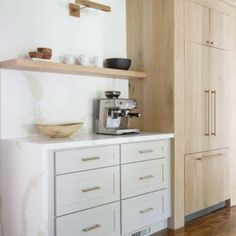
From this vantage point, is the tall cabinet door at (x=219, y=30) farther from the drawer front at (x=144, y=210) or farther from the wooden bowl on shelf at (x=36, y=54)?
the wooden bowl on shelf at (x=36, y=54)

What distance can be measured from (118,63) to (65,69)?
2.09 feet

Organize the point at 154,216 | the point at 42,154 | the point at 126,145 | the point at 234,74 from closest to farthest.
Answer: the point at 42,154
the point at 126,145
the point at 154,216
the point at 234,74

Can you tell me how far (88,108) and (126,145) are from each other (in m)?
0.65

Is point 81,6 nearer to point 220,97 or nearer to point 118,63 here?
point 118,63

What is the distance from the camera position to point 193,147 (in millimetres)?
3521

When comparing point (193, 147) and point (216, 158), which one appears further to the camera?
point (216, 158)

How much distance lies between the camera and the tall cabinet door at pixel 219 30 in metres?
3.77

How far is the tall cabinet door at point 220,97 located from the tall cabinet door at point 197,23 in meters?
0.21

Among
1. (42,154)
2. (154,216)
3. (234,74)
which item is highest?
(234,74)

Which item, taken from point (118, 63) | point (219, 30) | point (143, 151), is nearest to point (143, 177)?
point (143, 151)

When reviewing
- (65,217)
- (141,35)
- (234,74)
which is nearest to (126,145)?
(65,217)

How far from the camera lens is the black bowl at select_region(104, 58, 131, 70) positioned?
3.30 m

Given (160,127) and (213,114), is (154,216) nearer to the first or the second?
(160,127)

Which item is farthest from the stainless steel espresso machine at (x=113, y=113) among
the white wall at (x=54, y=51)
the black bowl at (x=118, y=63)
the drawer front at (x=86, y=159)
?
the drawer front at (x=86, y=159)
